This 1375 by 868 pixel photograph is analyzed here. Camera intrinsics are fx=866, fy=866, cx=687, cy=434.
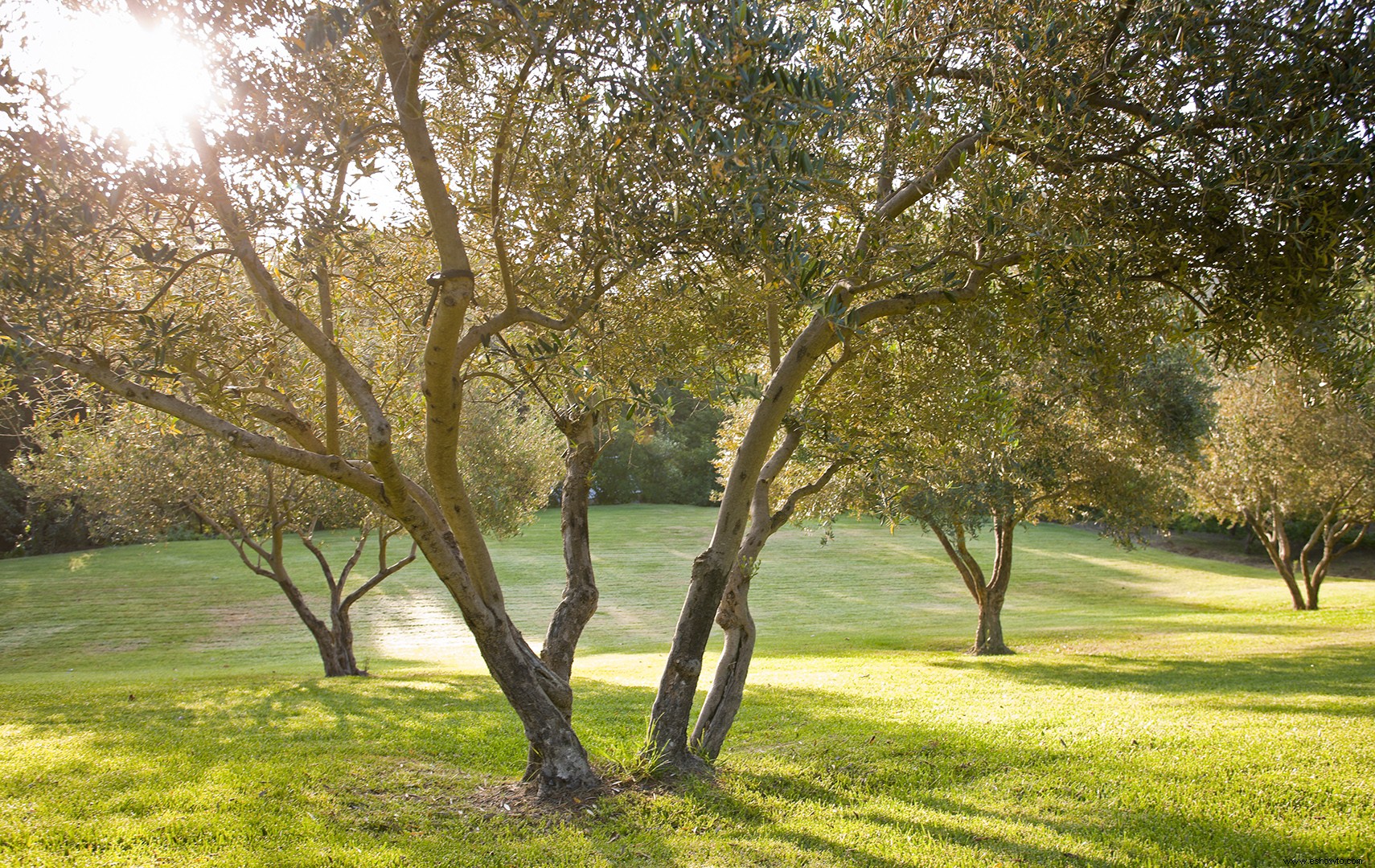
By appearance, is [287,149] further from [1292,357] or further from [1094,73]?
[1292,357]

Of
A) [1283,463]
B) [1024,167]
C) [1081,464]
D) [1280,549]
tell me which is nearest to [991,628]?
[1081,464]

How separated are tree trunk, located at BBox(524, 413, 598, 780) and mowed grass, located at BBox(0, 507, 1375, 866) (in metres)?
1.13

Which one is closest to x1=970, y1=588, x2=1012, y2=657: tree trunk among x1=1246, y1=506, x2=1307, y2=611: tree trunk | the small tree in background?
x1=1246, y1=506, x2=1307, y2=611: tree trunk

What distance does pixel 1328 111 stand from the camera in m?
5.43

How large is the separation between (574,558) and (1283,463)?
2157 centimetres

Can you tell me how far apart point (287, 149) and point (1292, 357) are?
806 cm

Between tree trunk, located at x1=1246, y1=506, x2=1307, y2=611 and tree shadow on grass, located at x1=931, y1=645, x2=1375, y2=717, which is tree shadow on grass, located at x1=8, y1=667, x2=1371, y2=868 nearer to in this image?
tree shadow on grass, located at x1=931, y1=645, x2=1375, y2=717

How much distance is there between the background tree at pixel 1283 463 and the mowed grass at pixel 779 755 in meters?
3.05

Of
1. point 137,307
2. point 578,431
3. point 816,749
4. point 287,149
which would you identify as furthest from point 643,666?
point 287,149

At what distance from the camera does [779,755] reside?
9203mm

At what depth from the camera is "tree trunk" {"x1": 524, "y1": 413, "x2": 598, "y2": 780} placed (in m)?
8.38

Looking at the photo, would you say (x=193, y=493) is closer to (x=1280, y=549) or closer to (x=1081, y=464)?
(x=1081, y=464)

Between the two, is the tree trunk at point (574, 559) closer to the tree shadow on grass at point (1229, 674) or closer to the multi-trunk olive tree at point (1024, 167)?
the multi-trunk olive tree at point (1024, 167)

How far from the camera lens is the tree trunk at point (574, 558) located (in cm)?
838
